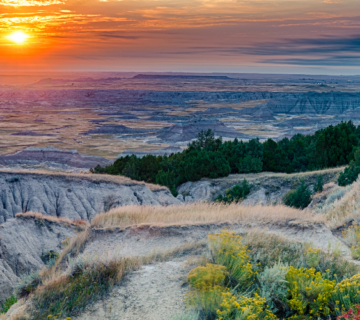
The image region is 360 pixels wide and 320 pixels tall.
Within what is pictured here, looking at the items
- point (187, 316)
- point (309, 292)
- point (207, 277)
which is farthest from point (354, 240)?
point (187, 316)

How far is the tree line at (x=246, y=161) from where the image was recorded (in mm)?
39094

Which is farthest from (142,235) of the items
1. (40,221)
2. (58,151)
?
(58,151)

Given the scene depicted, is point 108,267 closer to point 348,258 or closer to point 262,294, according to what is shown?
point 262,294

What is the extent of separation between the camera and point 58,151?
8044 cm

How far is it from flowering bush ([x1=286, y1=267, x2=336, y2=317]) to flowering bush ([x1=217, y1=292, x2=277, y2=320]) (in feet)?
1.75

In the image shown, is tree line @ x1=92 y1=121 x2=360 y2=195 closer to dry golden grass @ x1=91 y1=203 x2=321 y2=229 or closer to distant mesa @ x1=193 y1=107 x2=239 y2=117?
dry golden grass @ x1=91 y1=203 x2=321 y2=229

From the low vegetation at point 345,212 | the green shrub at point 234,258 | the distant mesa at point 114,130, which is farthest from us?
the distant mesa at point 114,130

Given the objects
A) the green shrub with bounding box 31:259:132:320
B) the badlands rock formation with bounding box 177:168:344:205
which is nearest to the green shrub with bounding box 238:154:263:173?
the badlands rock formation with bounding box 177:168:344:205

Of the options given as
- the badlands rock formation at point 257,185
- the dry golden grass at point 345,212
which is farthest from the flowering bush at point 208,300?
the badlands rock formation at point 257,185

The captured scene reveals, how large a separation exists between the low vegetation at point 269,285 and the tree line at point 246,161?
1283 inches

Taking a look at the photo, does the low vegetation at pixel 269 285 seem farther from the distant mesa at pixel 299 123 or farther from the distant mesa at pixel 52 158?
the distant mesa at pixel 299 123

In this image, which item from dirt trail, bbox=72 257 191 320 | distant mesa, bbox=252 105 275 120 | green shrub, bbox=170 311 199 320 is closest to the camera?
green shrub, bbox=170 311 199 320

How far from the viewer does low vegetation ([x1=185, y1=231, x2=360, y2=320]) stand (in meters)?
5.42

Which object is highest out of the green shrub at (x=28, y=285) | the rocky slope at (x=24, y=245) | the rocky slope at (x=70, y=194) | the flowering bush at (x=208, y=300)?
the flowering bush at (x=208, y=300)
